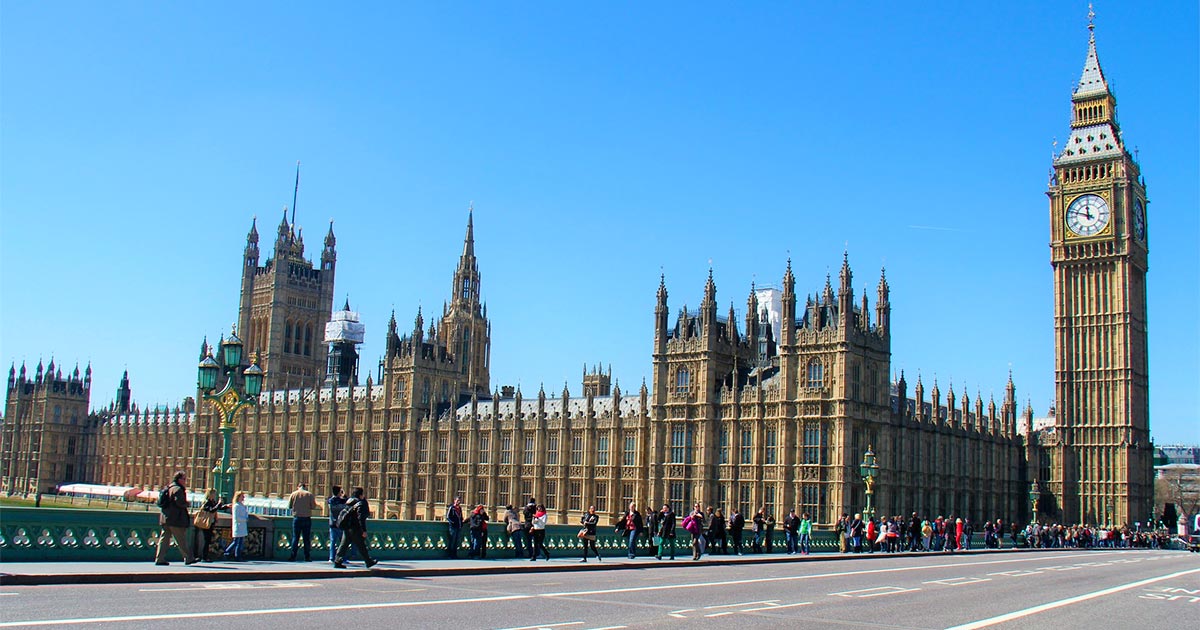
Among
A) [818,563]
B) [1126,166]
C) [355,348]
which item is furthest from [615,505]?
[355,348]

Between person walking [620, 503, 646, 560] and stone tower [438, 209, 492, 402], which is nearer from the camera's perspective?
person walking [620, 503, 646, 560]

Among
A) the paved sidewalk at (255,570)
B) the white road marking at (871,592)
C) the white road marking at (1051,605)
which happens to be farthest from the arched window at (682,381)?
the white road marking at (871,592)

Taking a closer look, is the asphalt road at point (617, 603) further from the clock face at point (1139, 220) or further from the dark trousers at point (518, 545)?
the clock face at point (1139, 220)

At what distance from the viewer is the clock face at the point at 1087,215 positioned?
285ft

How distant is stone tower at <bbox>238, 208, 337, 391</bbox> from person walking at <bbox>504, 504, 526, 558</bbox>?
118 m

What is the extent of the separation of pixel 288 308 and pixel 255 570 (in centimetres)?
13210

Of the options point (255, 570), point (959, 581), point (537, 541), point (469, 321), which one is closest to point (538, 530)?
point (537, 541)

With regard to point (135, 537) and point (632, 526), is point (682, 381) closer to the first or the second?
point (632, 526)

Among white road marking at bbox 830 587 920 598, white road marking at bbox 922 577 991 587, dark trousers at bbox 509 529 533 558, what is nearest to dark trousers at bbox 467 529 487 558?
dark trousers at bbox 509 529 533 558

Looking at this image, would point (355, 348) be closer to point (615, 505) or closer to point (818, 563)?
point (615, 505)

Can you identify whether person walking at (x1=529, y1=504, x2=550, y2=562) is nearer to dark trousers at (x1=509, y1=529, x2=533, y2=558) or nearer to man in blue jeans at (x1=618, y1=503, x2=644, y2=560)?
dark trousers at (x1=509, y1=529, x2=533, y2=558)

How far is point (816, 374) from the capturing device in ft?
199

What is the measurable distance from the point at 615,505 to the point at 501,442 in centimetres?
1382

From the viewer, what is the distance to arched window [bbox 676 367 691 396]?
66.3 metres
